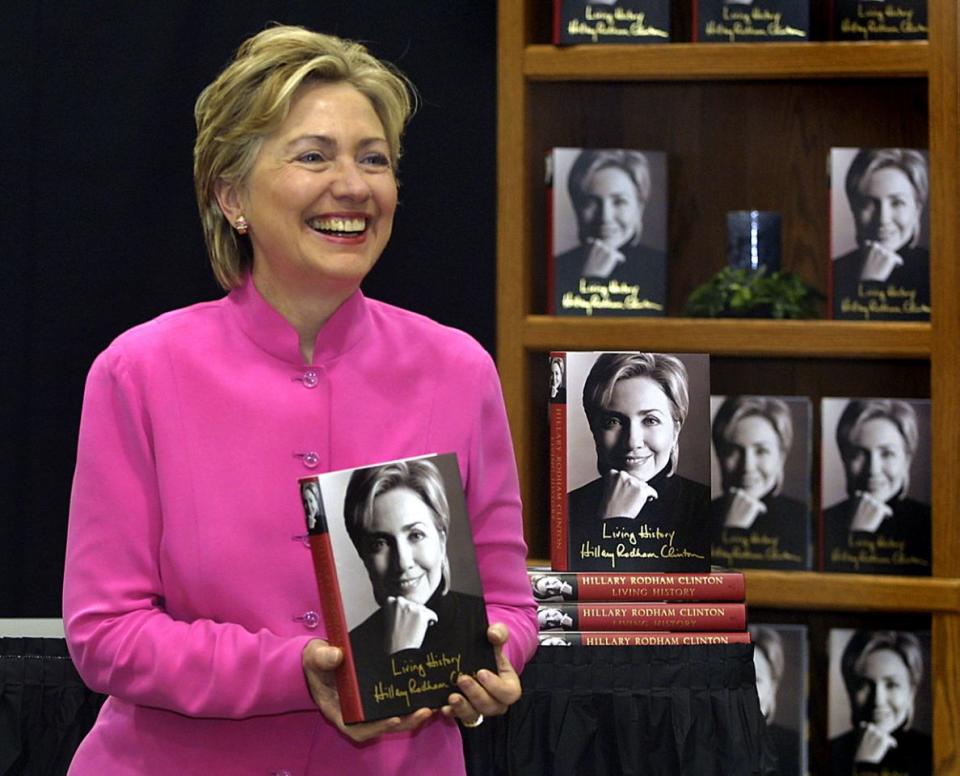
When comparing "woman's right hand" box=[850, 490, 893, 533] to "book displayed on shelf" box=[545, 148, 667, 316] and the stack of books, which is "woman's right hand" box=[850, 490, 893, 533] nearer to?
"book displayed on shelf" box=[545, 148, 667, 316]

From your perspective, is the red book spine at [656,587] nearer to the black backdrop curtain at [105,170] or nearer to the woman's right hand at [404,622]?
the woman's right hand at [404,622]

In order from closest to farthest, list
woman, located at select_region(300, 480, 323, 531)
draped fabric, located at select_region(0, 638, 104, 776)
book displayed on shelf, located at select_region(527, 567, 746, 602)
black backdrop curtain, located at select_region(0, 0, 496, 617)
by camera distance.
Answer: woman, located at select_region(300, 480, 323, 531) → draped fabric, located at select_region(0, 638, 104, 776) → book displayed on shelf, located at select_region(527, 567, 746, 602) → black backdrop curtain, located at select_region(0, 0, 496, 617)

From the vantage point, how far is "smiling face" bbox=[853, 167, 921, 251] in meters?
2.86

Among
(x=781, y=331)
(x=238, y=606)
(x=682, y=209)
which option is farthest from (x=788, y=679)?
(x=238, y=606)

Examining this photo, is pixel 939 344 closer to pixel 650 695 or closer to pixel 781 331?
pixel 781 331

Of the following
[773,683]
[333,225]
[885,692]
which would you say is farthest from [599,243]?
[333,225]

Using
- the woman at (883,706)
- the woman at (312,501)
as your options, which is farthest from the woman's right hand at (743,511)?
the woman at (312,501)

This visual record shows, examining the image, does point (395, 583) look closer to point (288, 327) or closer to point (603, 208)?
point (288, 327)

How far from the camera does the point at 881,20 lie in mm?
2895

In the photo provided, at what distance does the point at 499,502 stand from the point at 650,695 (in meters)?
0.41

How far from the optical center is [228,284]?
1680 millimetres

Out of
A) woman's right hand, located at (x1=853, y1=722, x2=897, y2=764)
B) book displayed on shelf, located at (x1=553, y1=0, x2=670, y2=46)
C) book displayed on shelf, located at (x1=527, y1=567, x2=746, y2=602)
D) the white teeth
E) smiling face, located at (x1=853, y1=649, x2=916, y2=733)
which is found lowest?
woman's right hand, located at (x1=853, y1=722, x2=897, y2=764)

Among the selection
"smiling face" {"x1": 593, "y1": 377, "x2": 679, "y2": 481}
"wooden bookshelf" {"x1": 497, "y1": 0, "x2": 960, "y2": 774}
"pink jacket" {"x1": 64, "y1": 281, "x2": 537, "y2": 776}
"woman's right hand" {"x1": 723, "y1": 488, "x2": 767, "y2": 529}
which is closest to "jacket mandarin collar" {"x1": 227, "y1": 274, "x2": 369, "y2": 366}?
"pink jacket" {"x1": 64, "y1": 281, "x2": 537, "y2": 776}

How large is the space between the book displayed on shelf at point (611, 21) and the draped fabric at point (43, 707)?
163 centimetres
